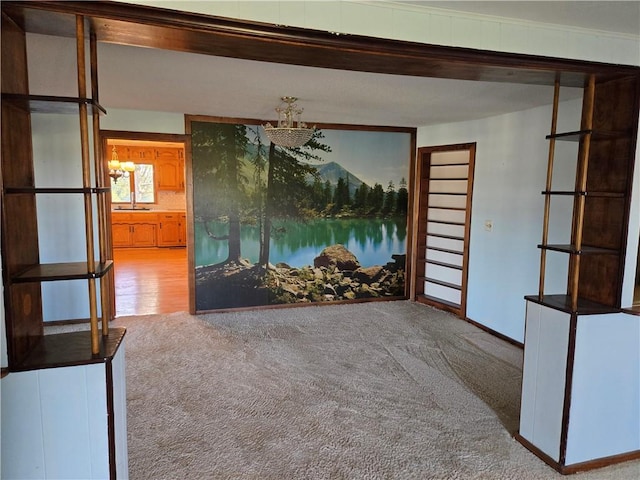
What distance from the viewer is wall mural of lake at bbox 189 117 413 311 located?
5.13 metres

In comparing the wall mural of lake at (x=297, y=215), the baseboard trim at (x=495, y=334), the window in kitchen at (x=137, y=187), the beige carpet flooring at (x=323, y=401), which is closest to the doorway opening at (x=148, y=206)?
the window in kitchen at (x=137, y=187)

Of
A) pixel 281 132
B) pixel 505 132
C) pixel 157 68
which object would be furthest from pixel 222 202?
pixel 505 132

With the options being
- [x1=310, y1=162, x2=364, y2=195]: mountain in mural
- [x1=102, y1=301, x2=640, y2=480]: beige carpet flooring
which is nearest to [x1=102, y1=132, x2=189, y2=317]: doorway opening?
[x1=310, y1=162, x2=364, y2=195]: mountain in mural

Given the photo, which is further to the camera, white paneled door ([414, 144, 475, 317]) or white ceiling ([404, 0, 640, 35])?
white paneled door ([414, 144, 475, 317])

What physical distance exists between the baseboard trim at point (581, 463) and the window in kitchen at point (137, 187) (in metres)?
10.2

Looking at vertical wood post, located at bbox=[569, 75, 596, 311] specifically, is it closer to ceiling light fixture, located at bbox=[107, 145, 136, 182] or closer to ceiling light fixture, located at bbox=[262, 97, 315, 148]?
ceiling light fixture, located at bbox=[262, 97, 315, 148]

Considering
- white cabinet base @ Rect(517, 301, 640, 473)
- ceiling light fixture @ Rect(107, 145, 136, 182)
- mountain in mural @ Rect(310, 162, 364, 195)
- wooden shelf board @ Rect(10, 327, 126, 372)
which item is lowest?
white cabinet base @ Rect(517, 301, 640, 473)

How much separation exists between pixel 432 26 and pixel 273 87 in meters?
→ 1.69

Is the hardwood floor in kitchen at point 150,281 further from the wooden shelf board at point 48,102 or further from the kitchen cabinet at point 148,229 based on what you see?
the wooden shelf board at point 48,102

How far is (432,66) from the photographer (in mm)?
2090

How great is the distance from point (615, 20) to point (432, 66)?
3.20 feet

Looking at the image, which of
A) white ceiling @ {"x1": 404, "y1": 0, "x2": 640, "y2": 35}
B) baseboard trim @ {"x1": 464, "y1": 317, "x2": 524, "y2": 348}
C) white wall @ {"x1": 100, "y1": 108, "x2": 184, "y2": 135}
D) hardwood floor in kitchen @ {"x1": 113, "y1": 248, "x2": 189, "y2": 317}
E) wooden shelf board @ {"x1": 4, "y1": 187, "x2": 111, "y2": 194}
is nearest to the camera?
wooden shelf board @ {"x1": 4, "y1": 187, "x2": 111, "y2": 194}

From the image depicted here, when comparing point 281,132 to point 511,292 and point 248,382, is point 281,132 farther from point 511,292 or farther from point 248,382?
point 511,292

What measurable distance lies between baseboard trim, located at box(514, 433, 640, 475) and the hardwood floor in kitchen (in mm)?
4182
